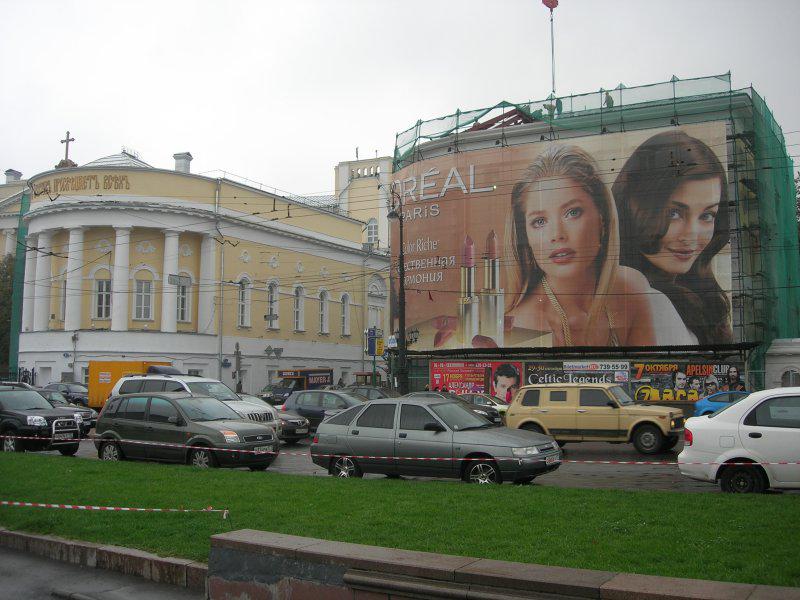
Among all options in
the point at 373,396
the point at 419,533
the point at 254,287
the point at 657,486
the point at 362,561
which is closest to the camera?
the point at 362,561

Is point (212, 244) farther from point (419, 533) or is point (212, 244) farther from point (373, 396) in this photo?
point (419, 533)

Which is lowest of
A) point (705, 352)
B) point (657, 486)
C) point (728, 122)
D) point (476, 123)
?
point (657, 486)

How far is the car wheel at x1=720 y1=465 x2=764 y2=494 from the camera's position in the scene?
33.9ft

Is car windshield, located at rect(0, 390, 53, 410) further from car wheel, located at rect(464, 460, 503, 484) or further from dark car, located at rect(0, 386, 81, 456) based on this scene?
car wheel, located at rect(464, 460, 503, 484)

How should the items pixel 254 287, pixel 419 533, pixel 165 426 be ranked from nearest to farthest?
pixel 419 533
pixel 165 426
pixel 254 287

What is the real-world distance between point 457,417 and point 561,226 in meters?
26.7

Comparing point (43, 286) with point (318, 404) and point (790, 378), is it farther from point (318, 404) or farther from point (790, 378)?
point (790, 378)

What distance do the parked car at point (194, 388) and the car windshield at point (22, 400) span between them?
202 centimetres

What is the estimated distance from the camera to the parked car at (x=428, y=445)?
39.2ft

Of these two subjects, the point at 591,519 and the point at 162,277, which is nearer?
the point at 591,519


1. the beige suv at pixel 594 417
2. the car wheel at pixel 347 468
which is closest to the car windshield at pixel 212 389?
the beige suv at pixel 594 417

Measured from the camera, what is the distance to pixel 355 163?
76625mm

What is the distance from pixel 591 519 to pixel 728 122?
33173 millimetres

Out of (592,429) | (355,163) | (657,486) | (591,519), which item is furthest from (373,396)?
(355,163)
